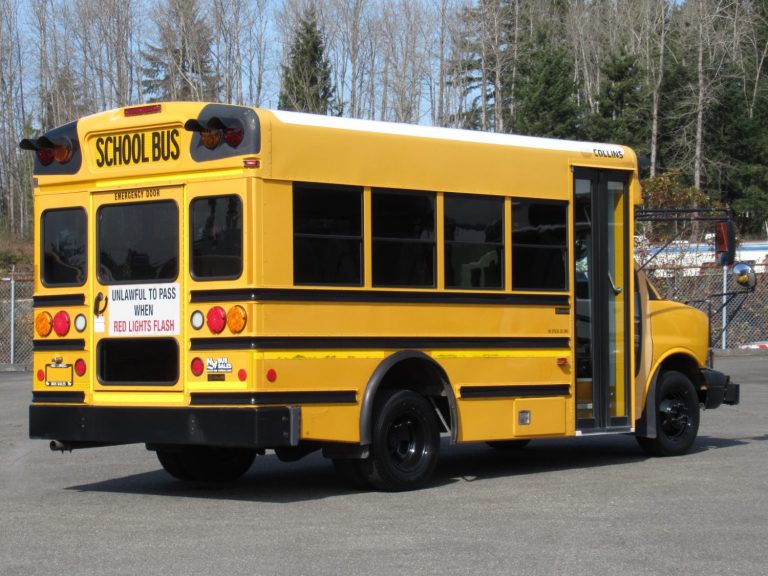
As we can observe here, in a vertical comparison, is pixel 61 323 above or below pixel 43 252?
below

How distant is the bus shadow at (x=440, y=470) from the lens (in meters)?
10.5

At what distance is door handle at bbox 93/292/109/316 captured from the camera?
10.2m

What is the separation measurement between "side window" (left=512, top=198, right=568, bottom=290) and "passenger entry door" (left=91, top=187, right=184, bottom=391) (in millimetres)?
2843

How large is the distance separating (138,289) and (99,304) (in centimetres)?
41

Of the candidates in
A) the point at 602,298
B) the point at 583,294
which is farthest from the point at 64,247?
the point at 602,298

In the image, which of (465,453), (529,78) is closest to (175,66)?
(529,78)

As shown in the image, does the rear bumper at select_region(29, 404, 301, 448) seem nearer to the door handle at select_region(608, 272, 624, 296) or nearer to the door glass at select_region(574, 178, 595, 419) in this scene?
Answer: the door glass at select_region(574, 178, 595, 419)

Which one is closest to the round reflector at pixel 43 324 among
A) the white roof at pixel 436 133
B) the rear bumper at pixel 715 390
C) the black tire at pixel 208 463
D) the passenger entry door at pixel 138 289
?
the passenger entry door at pixel 138 289

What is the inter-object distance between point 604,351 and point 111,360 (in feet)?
14.0

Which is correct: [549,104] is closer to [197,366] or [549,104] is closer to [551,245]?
[551,245]

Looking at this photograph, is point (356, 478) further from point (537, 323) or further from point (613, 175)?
point (613, 175)

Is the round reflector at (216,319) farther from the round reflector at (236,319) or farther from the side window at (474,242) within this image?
the side window at (474,242)

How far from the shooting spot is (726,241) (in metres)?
12.5

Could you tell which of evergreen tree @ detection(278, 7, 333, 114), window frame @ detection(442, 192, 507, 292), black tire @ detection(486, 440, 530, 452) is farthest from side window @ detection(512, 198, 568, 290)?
evergreen tree @ detection(278, 7, 333, 114)
